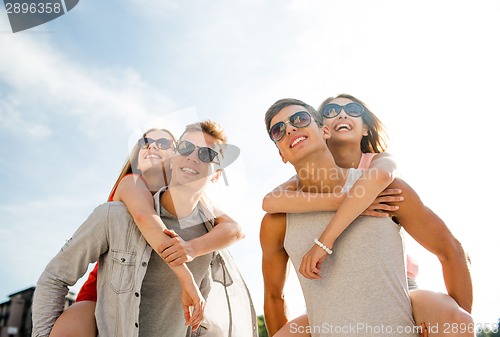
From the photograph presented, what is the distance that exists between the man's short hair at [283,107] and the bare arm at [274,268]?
2.79 ft

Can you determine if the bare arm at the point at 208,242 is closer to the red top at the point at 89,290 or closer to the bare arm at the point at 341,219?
the red top at the point at 89,290

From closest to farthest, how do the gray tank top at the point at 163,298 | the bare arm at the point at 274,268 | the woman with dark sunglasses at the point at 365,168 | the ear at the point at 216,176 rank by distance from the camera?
1. the woman with dark sunglasses at the point at 365,168
2. the bare arm at the point at 274,268
3. the gray tank top at the point at 163,298
4. the ear at the point at 216,176

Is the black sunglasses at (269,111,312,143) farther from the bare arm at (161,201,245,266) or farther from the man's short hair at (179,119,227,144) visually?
the man's short hair at (179,119,227,144)

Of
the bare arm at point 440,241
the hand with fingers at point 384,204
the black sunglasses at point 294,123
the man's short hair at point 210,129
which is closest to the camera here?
the bare arm at point 440,241

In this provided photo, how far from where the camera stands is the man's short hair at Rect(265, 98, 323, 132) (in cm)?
346

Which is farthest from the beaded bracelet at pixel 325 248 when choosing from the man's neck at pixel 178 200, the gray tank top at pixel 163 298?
the man's neck at pixel 178 200

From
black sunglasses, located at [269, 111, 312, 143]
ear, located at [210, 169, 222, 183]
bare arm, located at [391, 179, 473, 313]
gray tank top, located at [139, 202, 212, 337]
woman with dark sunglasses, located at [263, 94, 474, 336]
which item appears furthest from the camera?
ear, located at [210, 169, 222, 183]

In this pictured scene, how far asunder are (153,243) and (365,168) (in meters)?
1.75

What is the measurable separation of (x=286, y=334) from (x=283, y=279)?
458 millimetres

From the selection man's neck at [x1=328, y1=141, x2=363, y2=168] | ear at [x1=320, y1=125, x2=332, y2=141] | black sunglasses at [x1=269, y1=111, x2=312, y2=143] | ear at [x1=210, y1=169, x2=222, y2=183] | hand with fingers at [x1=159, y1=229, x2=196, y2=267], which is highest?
black sunglasses at [x1=269, y1=111, x2=312, y2=143]

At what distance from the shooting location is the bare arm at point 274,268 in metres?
3.10

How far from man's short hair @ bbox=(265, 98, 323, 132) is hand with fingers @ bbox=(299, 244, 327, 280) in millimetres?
1152

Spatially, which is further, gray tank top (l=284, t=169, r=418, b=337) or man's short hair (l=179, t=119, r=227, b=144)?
man's short hair (l=179, t=119, r=227, b=144)

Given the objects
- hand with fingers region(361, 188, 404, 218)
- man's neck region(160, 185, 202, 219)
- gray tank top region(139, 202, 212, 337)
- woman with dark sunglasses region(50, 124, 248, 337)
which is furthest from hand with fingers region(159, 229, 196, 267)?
hand with fingers region(361, 188, 404, 218)
